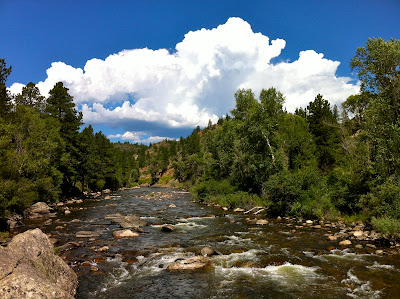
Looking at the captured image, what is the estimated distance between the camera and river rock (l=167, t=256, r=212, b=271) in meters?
13.1

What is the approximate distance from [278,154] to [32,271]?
108ft

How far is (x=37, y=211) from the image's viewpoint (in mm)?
28781

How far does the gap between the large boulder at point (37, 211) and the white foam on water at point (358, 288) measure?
29977 millimetres

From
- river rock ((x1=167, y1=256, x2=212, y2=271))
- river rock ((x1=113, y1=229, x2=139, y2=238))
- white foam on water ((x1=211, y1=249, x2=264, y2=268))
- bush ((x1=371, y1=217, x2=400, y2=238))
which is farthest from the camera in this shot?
river rock ((x1=113, y1=229, x2=139, y2=238))

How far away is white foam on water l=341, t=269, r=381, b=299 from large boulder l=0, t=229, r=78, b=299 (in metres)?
10.9

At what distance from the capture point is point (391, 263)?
12992 mm

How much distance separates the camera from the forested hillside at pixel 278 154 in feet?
68.2

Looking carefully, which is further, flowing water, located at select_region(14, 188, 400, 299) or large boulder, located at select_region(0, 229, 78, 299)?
flowing water, located at select_region(14, 188, 400, 299)

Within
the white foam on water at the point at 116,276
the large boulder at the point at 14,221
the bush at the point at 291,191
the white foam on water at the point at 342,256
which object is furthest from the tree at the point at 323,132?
the large boulder at the point at 14,221

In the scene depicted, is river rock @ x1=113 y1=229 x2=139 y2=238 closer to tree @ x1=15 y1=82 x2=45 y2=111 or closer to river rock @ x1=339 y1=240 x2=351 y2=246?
river rock @ x1=339 y1=240 x2=351 y2=246

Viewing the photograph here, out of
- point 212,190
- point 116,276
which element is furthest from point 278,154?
point 116,276

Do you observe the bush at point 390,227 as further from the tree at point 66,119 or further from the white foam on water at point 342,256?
the tree at point 66,119

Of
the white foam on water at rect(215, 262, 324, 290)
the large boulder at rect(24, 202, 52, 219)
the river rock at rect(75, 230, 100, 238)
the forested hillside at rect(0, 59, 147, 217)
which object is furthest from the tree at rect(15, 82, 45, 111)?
the white foam on water at rect(215, 262, 324, 290)

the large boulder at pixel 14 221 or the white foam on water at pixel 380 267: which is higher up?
the large boulder at pixel 14 221
